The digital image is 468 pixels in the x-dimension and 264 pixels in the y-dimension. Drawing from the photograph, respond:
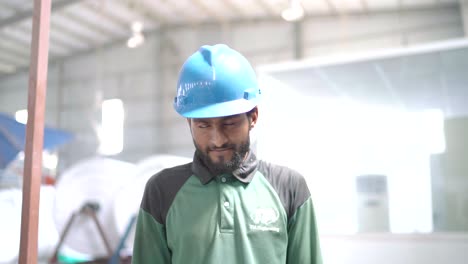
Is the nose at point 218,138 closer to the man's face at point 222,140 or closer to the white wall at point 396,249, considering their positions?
the man's face at point 222,140

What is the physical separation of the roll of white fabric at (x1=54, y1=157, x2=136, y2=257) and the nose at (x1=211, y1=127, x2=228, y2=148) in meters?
3.49

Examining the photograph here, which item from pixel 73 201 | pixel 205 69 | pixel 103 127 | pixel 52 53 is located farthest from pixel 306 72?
pixel 52 53

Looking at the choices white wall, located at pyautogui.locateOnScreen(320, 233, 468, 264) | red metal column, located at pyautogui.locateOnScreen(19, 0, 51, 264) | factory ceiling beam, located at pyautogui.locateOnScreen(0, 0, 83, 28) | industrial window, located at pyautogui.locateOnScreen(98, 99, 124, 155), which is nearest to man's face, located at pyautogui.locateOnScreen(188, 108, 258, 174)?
red metal column, located at pyautogui.locateOnScreen(19, 0, 51, 264)

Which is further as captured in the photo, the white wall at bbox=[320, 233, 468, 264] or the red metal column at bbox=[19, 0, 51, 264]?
the white wall at bbox=[320, 233, 468, 264]

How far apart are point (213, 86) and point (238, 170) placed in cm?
21

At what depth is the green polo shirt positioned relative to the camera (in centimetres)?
105

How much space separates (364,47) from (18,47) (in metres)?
8.26

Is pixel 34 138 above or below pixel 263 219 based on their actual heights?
above

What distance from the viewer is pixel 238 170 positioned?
110 centimetres

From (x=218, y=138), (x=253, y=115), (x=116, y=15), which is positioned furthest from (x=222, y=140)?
(x=116, y=15)

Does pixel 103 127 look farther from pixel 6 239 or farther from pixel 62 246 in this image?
pixel 6 239

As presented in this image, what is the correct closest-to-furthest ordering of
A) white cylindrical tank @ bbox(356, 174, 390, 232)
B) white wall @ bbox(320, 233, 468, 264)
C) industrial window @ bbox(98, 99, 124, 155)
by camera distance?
white wall @ bbox(320, 233, 468, 264) < white cylindrical tank @ bbox(356, 174, 390, 232) < industrial window @ bbox(98, 99, 124, 155)

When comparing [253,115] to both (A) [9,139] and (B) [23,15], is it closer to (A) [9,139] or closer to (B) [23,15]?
(A) [9,139]

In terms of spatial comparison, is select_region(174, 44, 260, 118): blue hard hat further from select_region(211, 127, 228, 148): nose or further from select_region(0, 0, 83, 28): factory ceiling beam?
select_region(0, 0, 83, 28): factory ceiling beam
